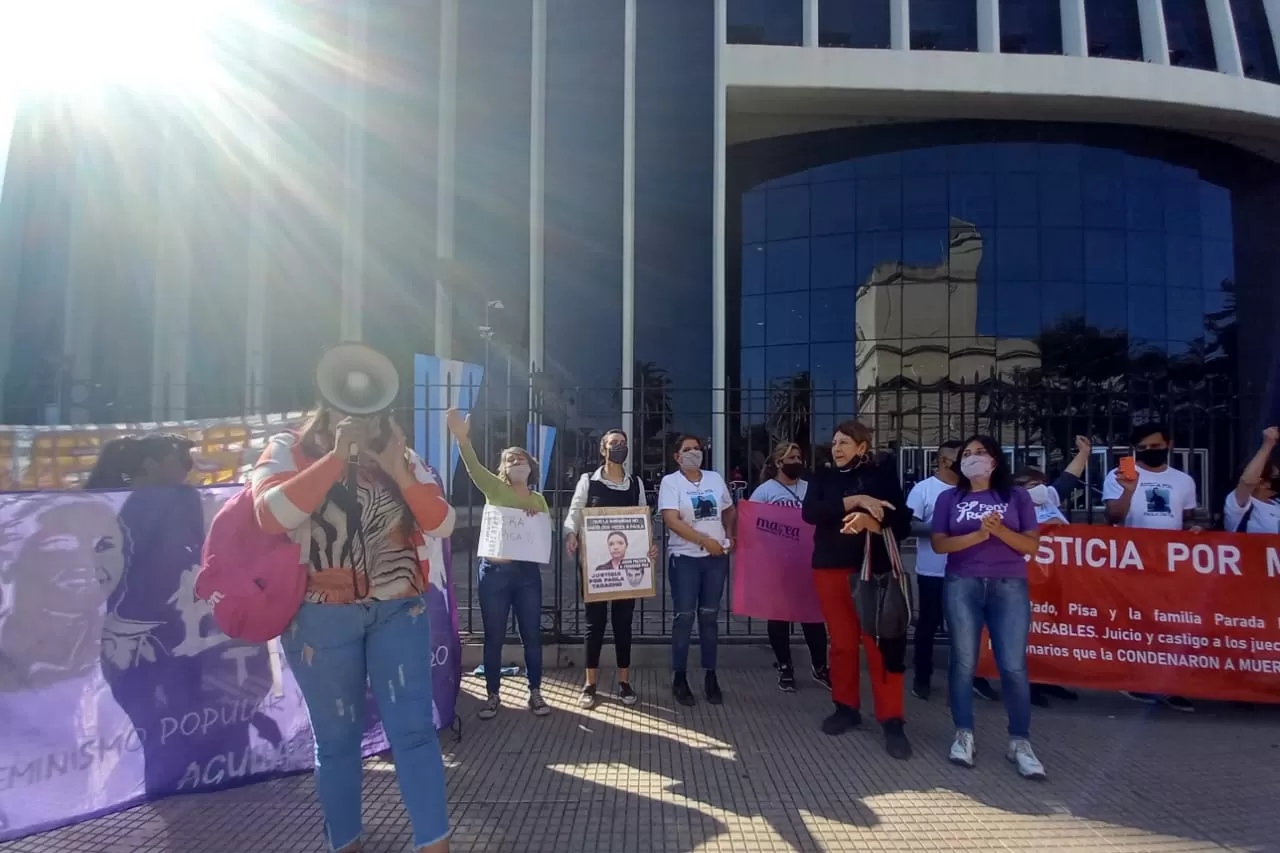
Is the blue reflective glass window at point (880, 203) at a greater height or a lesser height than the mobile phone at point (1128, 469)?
greater

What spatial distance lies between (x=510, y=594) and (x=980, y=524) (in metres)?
2.78

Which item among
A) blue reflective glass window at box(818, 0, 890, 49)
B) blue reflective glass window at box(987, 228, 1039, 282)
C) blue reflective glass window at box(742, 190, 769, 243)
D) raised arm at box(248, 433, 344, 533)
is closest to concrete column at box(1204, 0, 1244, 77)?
blue reflective glass window at box(987, 228, 1039, 282)

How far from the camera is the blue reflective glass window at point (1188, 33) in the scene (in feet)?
63.0

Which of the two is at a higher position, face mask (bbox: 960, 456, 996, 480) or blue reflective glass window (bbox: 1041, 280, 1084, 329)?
blue reflective glass window (bbox: 1041, 280, 1084, 329)

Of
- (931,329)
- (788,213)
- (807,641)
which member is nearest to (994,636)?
(807,641)

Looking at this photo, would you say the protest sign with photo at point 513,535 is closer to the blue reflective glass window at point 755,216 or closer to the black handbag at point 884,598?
the black handbag at point 884,598

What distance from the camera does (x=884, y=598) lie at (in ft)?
13.9

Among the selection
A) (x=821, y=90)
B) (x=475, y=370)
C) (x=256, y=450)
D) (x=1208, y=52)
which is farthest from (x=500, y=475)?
(x=1208, y=52)

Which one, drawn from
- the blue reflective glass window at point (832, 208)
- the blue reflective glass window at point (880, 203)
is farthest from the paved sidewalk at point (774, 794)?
the blue reflective glass window at point (832, 208)

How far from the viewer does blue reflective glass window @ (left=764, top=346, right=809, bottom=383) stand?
67.3ft

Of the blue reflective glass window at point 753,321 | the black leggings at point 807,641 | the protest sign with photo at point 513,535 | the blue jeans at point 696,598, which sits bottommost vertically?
the black leggings at point 807,641

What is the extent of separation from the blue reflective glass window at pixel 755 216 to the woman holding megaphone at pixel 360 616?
19420 mm

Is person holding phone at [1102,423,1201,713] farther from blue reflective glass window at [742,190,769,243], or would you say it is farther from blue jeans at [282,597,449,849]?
blue reflective glass window at [742,190,769,243]

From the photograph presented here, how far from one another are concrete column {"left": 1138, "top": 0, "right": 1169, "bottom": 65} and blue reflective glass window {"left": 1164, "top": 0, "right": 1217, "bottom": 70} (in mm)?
789
